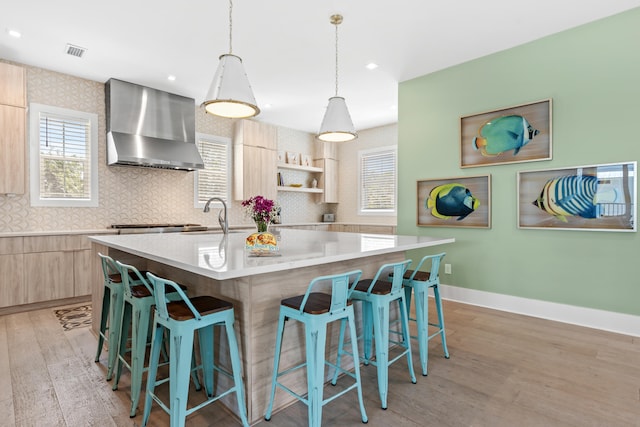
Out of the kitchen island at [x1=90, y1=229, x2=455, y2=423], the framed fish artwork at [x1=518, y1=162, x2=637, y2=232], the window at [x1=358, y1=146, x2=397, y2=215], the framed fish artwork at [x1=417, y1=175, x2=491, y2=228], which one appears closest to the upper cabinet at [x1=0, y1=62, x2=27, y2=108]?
the kitchen island at [x1=90, y1=229, x2=455, y2=423]

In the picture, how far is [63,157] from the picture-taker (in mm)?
4496

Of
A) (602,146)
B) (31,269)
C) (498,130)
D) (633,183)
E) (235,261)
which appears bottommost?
(31,269)

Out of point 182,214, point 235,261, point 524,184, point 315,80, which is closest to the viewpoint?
point 235,261

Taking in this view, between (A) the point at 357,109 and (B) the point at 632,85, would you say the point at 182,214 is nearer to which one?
(A) the point at 357,109

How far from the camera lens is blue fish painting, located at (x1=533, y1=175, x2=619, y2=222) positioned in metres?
3.19

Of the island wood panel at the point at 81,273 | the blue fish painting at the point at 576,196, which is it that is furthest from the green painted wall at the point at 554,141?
the island wood panel at the point at 81,273

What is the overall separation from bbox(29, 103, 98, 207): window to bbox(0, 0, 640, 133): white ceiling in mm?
600

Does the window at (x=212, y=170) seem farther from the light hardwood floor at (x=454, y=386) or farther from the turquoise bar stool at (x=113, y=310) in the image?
the turquoise bar stool at (x=113, y=310)

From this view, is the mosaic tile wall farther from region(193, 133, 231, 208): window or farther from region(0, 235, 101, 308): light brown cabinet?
region(0, 235, 101, 308): light brown cabinet

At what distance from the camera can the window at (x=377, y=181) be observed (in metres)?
6.80

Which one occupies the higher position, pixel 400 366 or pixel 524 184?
pixel 524 184

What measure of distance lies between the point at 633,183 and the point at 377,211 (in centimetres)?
427

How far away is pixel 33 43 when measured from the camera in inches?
145

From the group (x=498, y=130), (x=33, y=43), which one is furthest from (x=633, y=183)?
(x=33, y=43)
